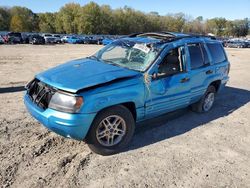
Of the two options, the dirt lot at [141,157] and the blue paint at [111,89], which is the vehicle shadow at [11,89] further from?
the blue paint at [111,89]

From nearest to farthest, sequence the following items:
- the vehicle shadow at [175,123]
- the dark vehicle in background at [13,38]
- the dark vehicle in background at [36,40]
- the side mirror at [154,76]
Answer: the side mirror at [154,76], the vehicle shadow at [175,123], the dark vehicle in background at [13,38], the dark vehicle in background at [36,40]

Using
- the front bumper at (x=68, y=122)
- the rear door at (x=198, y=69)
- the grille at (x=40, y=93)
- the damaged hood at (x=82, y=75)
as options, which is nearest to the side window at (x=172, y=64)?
the rear door at (x=198, y=69)

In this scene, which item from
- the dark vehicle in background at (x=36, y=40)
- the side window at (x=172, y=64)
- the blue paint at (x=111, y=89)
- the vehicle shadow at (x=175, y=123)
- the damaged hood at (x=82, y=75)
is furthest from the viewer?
the dark vehicle in background at (x=36, y=40)

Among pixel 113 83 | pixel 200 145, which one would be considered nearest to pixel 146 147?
pixel 200 145

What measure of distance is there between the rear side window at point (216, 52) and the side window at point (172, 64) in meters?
1.39

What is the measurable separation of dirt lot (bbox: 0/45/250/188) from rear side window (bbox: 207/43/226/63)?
149cm

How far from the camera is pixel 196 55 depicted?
18.7ft

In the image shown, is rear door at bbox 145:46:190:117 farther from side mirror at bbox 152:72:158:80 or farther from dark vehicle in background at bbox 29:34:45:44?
dark vehicle in background at bbox 29:34:45:44

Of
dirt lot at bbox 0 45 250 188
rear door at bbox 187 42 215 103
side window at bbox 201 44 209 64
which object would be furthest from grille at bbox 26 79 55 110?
side window at bbox 201 44 209 64

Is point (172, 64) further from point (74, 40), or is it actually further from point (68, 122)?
point (74, 40)

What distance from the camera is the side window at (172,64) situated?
4765 mm

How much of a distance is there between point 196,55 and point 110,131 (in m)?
2.68

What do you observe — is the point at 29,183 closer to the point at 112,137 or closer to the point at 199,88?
the point at 112,137

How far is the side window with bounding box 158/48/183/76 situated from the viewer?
476 cm
